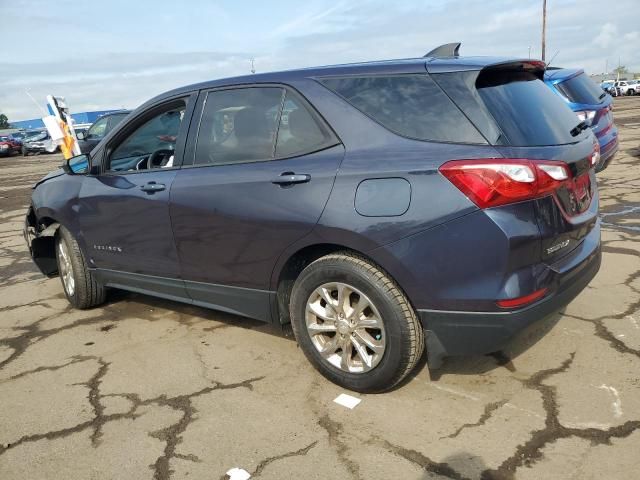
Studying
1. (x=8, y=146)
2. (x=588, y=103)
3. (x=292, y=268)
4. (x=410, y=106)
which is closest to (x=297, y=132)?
(x=410, y=106)

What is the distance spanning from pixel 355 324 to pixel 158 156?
2140mm

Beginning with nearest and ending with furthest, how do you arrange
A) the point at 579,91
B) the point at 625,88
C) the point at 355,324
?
the point at 355,324
the point at 579,91
the point at 625,88

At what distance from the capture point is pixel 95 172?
4.11 m

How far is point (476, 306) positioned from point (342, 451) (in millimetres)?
889

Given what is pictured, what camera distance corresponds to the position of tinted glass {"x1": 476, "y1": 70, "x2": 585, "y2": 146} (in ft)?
8.36

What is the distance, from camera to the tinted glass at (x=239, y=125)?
3150 millimetres

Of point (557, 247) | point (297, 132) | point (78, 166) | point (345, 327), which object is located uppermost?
point (297, 132)

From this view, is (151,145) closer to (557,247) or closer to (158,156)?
(158,156)

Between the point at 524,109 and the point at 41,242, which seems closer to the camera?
the point at 524,109

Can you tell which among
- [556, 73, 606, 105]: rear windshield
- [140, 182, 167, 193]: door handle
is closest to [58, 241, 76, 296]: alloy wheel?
[140, 182, 167, 193]: door handle

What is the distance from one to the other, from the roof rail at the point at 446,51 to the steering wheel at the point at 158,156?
199 centimetres

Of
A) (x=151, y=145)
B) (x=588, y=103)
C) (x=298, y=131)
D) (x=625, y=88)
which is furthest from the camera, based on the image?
(x=625, y=88)

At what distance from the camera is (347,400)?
2.92 metres

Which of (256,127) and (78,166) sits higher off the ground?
(256,127)
